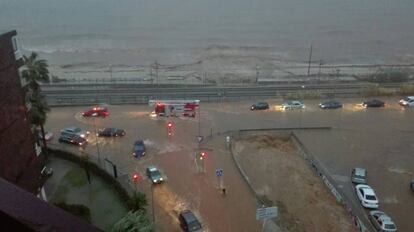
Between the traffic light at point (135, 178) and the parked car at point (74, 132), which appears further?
the parked car at point (74, 132)

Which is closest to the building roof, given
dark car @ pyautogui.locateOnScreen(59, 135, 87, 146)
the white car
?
the white car

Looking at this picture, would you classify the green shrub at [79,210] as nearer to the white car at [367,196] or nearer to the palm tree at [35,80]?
the palm tree at [35,80]

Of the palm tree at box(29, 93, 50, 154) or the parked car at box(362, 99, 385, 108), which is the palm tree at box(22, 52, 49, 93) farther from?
the parked car at box(362, 99, 385, 108)

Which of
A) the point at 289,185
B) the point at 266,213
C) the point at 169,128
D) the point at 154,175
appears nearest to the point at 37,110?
the point at 154,175

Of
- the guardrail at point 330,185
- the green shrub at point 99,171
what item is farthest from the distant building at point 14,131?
the guardrail at point 330,185

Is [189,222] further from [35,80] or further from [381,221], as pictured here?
[35,80]

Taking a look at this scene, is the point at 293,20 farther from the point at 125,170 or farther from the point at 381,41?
the point at 125,170

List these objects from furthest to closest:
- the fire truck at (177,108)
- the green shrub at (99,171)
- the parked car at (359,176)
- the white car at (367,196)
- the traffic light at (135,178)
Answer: the fire truck at (177,108), the parked car at (359,176), the traffic light at (135,178), the white car at (367,196), the green shrub at (99,171)

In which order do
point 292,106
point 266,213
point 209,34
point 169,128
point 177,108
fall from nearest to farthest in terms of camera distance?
point 266,213 < point 169,128 < point 177,108 < point 292,106 < point 209,34
